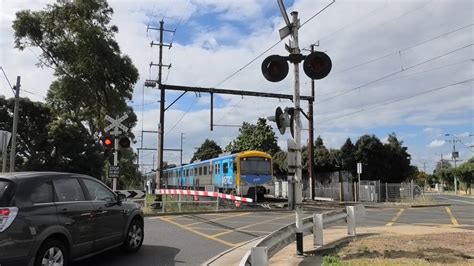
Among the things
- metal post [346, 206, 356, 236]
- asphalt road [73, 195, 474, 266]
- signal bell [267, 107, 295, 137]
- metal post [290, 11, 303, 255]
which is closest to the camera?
asphalt road [73, 195, 474, 266]

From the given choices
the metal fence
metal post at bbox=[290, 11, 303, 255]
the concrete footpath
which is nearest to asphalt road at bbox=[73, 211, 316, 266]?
the concrete footpath

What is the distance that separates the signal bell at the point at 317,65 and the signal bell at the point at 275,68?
448 millimetres

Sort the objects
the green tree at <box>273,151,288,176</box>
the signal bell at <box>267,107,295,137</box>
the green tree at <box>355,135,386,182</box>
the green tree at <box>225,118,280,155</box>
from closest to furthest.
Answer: the signal bell at <box>267,107,295,137</box>
the green tree at <box>355,135,386,182</box>
the green tree at <box>273,151,288,176</box>
the green tree at <box>225,118,280,155</box>

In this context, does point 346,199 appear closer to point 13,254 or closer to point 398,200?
point 398,200

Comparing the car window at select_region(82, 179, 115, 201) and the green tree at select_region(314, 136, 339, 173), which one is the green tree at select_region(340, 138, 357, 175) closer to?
the green tree at select_region(314, 136, 339, 173)

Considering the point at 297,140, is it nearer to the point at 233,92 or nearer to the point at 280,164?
the point at 233,92

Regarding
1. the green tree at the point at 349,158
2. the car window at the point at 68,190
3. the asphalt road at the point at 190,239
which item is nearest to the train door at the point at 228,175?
the asphalt road at the point at 190,239

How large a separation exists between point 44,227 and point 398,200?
1289 inches

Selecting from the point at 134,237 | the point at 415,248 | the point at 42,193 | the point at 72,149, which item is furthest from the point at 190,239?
the point at 72,149

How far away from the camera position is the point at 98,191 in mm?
9055

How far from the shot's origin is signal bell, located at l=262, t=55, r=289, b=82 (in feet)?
33.8

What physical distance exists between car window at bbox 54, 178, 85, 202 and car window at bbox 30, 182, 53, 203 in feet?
0.58

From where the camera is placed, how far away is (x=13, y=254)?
6.46 metres

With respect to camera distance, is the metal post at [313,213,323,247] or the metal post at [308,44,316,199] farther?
the metal post at [308,44,316,199]
